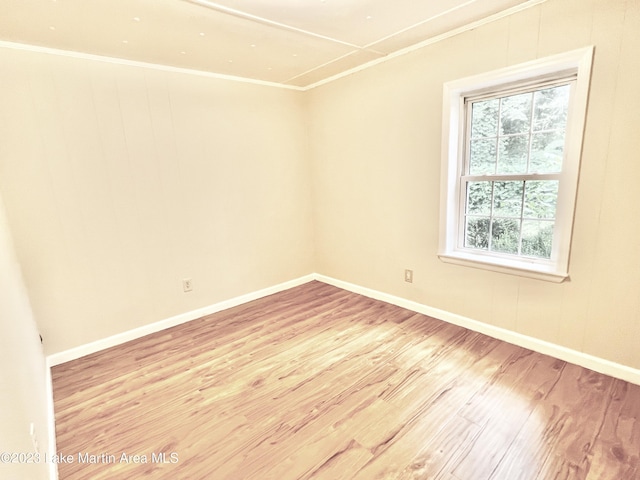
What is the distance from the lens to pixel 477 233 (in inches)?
106

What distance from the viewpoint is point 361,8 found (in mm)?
1957

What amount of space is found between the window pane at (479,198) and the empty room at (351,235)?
2 centimetres

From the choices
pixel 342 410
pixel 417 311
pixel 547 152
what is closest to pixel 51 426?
pixel 342 410

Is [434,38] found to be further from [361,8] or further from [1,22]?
[1,22]

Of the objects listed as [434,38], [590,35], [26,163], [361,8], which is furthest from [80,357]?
[590,35]

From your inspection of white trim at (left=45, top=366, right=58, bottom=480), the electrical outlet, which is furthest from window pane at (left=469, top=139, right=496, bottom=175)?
white trim at (left=45, top=366, right=58, bottom=480)

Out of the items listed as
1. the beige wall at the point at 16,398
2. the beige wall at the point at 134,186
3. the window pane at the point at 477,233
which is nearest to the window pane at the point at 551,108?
the window pane at the point at 477,233

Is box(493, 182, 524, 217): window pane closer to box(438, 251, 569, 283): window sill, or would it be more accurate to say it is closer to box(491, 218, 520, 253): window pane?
box(491, 218, 520, 253): window pane

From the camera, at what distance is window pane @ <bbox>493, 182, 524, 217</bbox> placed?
94.1 inches

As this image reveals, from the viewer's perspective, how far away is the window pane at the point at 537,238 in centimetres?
230

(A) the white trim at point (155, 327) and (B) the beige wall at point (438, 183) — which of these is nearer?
(B) the beige wall at point (438, 183)

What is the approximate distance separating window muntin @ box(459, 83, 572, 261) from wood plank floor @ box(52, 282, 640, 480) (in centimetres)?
83

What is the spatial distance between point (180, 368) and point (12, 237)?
1476 millimetres

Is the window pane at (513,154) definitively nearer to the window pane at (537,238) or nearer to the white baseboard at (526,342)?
the window pane at (537,238)
